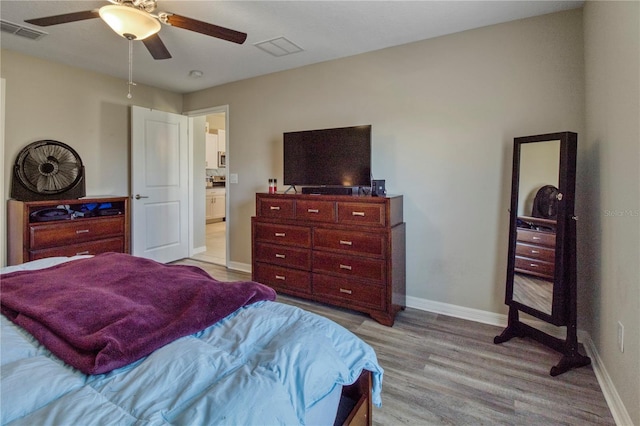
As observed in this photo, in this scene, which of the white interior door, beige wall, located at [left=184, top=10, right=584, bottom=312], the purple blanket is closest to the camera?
the purple blanket

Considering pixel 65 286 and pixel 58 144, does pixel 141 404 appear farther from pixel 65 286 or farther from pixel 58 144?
pixel 58 144

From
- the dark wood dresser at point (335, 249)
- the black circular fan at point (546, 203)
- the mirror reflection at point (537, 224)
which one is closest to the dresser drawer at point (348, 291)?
→ the dark wood dresser at point (335, 249)

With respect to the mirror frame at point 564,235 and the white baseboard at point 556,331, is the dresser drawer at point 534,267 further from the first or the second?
the white baseboard at point 556,331

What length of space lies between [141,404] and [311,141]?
2.77 meters

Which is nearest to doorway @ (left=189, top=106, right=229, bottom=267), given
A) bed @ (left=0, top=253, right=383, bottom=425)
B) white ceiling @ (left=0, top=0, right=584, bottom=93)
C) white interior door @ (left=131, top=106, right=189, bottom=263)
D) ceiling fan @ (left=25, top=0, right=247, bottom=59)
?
white interior door @ (left=131, top=106, right=189, bottom=263)

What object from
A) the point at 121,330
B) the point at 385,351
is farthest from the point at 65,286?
the point at 385,351

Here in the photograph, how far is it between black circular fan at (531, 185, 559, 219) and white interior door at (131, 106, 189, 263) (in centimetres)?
421

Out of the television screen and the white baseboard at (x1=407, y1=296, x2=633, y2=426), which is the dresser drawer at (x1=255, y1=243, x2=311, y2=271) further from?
the white baseboard at (x1=407, y1=296, x2=633, y2=426)

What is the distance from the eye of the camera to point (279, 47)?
3.15m

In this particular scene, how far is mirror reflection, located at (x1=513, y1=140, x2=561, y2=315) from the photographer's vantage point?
7.30ft

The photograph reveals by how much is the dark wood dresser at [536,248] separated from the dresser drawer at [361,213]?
3.30 feet

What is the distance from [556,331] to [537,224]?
89 cm

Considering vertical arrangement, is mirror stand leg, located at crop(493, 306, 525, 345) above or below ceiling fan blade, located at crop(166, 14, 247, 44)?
below

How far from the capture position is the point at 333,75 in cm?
346
